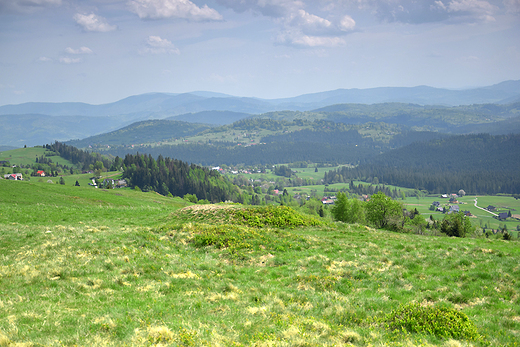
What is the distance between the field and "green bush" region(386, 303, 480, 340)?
2.7 inches

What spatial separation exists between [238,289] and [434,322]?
28.6 ft

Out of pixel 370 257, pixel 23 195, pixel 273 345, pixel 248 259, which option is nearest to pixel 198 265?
pixel 248 259

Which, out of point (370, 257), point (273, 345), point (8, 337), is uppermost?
point (8, 337)

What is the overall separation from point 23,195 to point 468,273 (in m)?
62.9

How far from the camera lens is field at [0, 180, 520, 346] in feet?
33.8

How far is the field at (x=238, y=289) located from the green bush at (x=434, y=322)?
0.23 feet

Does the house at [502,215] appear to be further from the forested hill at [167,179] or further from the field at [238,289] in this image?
the field at [238,289]

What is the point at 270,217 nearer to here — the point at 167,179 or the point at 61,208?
the point at 61,208

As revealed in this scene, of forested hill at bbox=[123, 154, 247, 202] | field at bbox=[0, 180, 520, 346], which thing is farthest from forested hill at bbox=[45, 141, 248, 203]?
field at bbox=[0, 180, 520, 346]

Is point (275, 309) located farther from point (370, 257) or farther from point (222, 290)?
point (370, 257)

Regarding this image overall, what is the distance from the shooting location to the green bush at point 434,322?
10.7 m

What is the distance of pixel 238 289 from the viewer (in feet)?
50.1

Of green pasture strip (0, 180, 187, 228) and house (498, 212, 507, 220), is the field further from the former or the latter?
house (498, 212, 507, 220)

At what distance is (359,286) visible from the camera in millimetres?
16062
